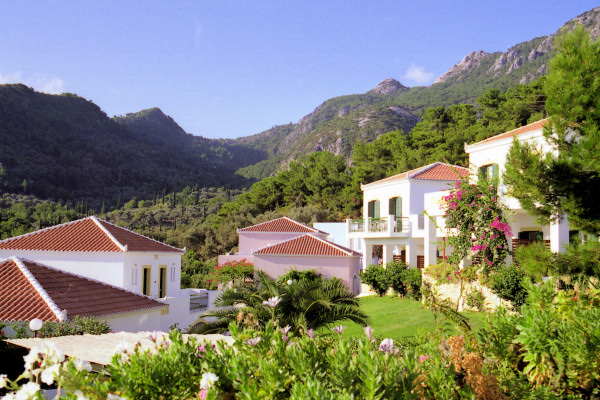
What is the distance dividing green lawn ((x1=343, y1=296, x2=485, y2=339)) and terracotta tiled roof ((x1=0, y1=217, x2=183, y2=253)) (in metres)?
10.1

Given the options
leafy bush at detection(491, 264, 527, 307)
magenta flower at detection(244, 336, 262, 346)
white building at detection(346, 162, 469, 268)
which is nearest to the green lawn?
leafy bush at detection(491, 264, 527, 307)

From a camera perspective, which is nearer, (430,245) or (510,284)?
(510,284)

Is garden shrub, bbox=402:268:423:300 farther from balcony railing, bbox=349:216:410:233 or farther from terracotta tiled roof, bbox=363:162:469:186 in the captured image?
terracotta tiled roof, bbox=363:162:469:186

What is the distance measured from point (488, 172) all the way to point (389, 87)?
135203 mm

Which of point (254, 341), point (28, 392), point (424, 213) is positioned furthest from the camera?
point (424, 213)

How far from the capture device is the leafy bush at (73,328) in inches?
490

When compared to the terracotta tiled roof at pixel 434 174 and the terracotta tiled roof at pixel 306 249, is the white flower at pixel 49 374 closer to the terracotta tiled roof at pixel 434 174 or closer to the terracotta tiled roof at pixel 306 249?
the terracotta tiled roof at pixel 434 174

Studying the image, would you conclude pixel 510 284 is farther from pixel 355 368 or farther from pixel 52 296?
pixel 355 368

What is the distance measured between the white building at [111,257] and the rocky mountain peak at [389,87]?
13025 centimetres

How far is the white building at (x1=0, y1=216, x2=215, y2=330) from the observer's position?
20.9m

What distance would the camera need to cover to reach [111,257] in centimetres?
2100

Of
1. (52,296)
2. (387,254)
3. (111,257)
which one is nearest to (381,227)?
(387,254)

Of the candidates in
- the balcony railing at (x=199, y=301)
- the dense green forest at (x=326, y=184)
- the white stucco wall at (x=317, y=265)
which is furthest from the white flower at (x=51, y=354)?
the dense green forest at (x=326, y=184)

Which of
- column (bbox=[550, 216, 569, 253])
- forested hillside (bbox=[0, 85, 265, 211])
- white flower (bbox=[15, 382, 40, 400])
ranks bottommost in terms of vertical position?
white flower (bbox=[15, 382, 40, 400])
